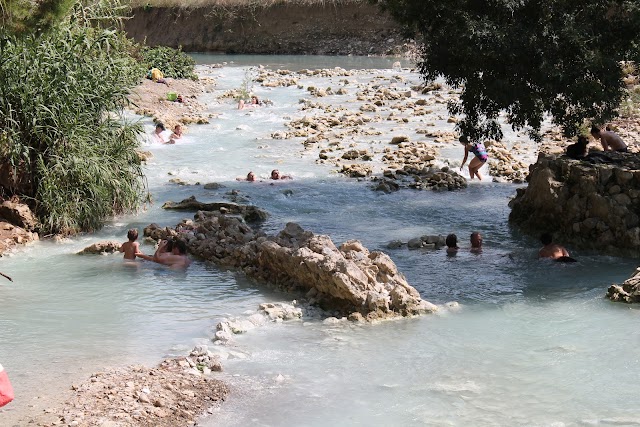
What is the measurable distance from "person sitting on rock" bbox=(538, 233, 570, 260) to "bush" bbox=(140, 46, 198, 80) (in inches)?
794

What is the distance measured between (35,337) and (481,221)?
7809 mm

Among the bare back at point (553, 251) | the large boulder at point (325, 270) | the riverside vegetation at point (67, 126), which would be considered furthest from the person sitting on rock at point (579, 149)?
the riverside vegetation at point (67, 126)

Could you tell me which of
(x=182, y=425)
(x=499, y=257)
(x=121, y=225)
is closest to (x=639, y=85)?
(x=499, y=257)

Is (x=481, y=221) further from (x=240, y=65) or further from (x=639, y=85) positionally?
(x=240, y=65)

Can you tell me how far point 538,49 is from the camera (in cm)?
1173

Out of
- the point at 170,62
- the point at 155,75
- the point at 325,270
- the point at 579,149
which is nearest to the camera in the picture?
the point at 325,270

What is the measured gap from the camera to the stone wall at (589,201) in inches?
453

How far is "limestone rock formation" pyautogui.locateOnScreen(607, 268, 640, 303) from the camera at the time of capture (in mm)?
9305

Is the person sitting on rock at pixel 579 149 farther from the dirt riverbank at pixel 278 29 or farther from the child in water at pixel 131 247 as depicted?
the dirt riverbank at pixel 278 29

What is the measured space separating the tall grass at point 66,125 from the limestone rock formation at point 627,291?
715cm

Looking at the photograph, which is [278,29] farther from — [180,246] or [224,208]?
[180,246]

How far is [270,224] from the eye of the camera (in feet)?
45.2

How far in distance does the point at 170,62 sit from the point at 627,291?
2423cm

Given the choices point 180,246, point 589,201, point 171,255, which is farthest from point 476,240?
point 171,255
